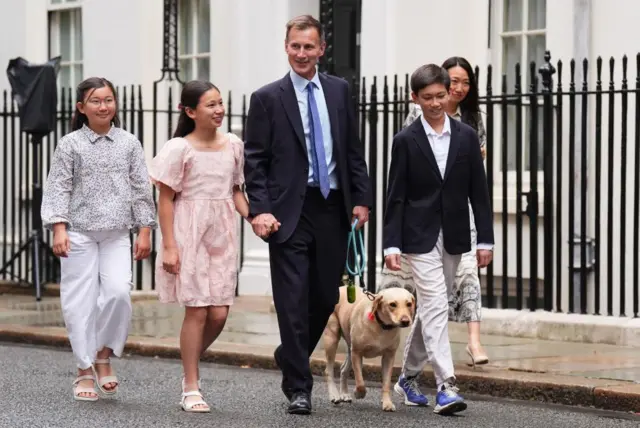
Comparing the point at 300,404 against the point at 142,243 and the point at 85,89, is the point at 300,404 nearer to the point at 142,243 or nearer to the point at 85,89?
the point at 142,243

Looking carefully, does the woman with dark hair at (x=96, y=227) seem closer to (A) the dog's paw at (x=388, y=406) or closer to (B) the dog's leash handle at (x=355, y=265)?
(B) the dog's leash handle at (x=355, y=265)

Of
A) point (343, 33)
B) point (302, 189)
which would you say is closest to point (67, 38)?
point (343, 33)

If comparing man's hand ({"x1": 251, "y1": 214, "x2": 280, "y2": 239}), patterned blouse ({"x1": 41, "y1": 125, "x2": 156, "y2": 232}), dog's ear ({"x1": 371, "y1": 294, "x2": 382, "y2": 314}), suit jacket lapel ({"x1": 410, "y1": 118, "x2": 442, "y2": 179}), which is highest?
suit jacket lapel ({"x1": 410, "y1": 118, "x2": 442, "y2": 179})

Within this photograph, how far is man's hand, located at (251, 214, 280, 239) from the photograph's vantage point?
759 cm

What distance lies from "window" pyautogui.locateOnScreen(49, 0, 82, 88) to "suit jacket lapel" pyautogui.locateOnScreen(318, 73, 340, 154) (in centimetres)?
1051

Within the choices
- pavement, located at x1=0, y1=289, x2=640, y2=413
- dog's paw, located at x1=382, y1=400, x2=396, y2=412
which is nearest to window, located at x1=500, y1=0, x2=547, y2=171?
pavement, located at x1=0, y1=289, x2=640, y2=413

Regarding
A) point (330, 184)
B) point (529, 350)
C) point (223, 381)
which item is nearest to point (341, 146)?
point (330, 184)

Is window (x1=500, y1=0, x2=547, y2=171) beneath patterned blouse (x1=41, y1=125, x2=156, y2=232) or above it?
above

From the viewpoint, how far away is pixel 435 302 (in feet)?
25.8

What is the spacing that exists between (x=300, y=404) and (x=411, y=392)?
76cm

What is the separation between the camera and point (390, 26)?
45.8 ft

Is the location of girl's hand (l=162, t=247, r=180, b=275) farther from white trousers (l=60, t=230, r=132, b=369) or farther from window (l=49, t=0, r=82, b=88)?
window (l=49, t=0, r=82, b=88)

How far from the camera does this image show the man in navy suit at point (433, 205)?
25.8 feet

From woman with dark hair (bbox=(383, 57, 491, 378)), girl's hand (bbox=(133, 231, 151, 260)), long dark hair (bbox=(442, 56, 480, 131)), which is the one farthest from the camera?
long dark hair (bbox=(442, 56, 480, 131))
